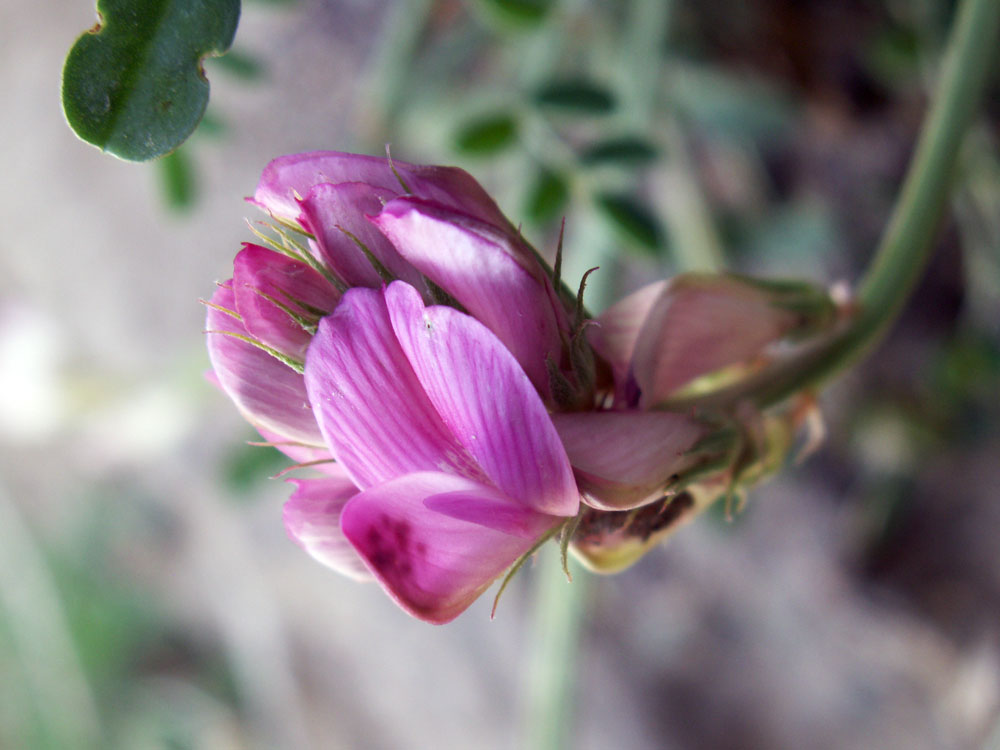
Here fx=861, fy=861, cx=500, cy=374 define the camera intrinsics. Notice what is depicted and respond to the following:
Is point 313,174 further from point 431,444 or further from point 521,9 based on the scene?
point 521,9

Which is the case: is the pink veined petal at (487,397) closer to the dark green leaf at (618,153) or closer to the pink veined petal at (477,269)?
the pink veined petal at (477,269)

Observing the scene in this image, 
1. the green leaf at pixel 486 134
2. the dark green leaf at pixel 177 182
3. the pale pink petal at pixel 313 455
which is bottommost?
the pale pink petal at pixel 313 455

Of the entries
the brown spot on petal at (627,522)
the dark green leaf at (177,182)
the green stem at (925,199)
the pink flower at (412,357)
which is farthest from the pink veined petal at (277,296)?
the dark green leaf at (177,182)

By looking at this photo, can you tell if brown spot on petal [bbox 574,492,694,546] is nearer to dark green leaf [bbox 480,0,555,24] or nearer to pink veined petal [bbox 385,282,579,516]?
pink veined petal [bbox 385,282,579,516]

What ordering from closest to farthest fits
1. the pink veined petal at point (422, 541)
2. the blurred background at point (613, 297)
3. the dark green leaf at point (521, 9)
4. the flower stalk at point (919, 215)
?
the pink veined petal at point (422, 541)
the flower stalk at point (919, 215)
the dark green leaf at point (521, 9)
the blurred background at point (613, 297)

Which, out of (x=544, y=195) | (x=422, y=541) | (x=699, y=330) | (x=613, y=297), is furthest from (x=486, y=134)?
(x=422, y=541)

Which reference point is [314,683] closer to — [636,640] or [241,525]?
[241,525]
